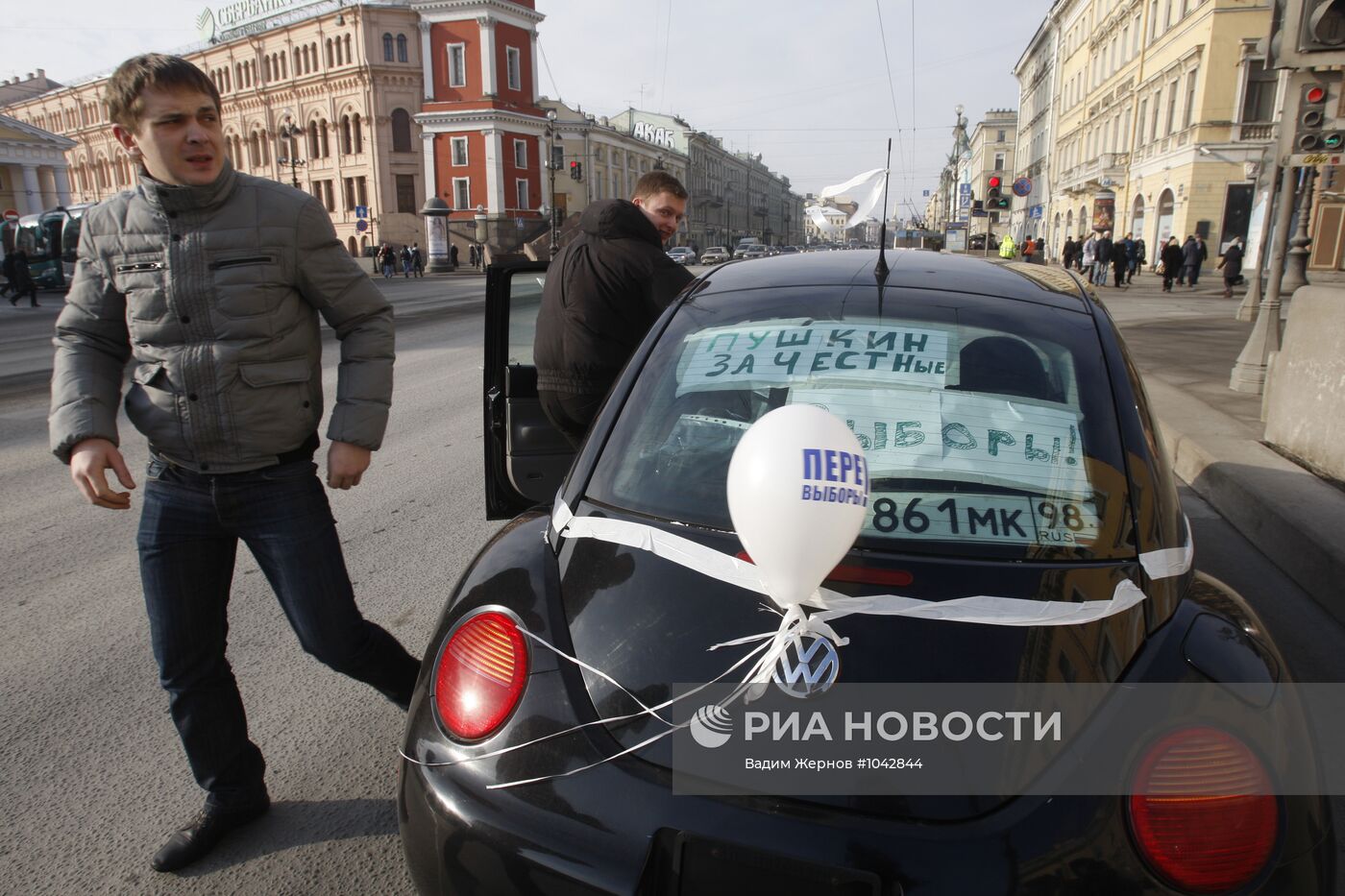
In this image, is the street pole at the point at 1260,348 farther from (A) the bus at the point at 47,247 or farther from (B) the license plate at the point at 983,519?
(A) the bus at the point at 47,247

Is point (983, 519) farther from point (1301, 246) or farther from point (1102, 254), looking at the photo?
point (1102, 254)

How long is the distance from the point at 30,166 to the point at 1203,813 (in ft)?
217

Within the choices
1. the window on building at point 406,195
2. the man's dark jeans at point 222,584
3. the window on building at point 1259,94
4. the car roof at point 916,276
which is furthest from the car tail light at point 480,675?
the window on building at point 406,195

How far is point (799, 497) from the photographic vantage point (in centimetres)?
146

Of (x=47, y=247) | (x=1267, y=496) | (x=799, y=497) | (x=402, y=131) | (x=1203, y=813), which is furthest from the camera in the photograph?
(x=402, y=131)

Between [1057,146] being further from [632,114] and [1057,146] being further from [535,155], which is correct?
[632,114]

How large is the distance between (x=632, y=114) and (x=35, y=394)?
102 m

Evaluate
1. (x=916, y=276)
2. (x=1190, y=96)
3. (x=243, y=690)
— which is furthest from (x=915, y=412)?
(x=1190, y=96)

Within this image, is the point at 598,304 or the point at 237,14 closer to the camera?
the point at 598,304

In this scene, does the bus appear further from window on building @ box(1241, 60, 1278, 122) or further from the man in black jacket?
window on building @ box(1241, 60, 1278, 122)

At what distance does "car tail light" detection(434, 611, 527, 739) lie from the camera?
1.59 metres

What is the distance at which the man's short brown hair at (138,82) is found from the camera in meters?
2.03

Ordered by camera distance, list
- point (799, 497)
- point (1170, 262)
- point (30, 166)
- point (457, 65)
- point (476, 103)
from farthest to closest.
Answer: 1. point (457, 65)
2. point (476, 103)
3. point (30, 166)
4. point (1170, 262)
5. point (799, 497)

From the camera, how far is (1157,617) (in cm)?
166
